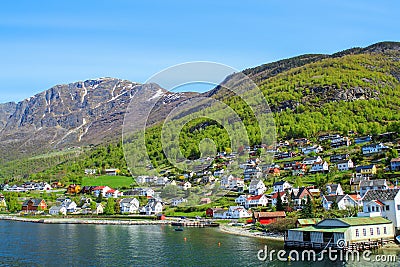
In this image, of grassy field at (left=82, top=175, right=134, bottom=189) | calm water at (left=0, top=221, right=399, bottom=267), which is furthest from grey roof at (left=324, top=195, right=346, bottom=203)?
grassy field at (left=82, top=175, right=134, bottom=189)

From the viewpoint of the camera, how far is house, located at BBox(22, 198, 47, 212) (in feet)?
232

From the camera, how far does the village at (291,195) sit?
28.5 m

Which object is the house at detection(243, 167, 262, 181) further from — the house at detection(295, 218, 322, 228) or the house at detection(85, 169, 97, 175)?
the house at detection(85, 169, 97, 175)

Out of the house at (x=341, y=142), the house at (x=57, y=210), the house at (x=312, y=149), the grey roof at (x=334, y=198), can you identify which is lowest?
the house at (x=57, y=210)

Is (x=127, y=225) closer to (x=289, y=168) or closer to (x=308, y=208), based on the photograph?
(x=308, y=208)

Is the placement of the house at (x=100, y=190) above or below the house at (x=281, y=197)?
above

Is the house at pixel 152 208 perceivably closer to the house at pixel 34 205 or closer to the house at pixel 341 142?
the house at pixel 34 205

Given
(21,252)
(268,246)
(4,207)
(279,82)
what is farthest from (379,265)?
(279,82)

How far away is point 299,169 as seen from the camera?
217 feet

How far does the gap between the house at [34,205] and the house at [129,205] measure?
14.8m

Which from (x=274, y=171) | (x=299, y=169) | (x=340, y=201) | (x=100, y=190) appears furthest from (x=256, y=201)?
(x=100, y=190)

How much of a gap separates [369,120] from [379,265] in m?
75.2

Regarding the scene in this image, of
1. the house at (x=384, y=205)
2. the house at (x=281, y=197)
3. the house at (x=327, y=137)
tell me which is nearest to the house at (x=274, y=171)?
the house at (x=281, y=197)

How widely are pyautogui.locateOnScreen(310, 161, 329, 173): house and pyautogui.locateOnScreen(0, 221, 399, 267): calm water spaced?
27.9 meters
